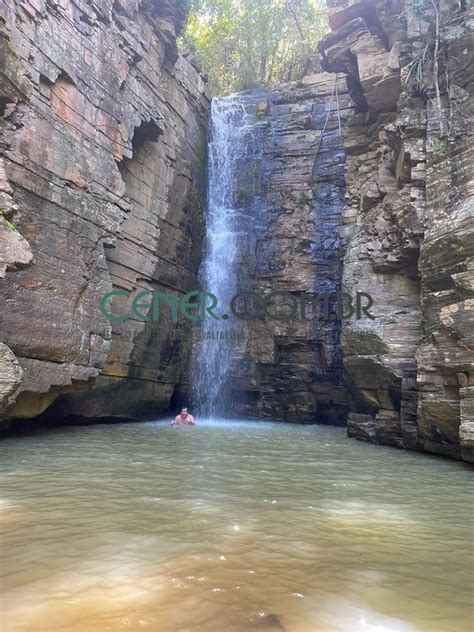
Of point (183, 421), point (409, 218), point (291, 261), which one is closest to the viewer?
point (409, 218)

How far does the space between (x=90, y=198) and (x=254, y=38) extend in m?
17.2

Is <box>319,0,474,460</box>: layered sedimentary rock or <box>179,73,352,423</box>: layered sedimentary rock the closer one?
<box>319,0,474,460</box>: layered sedimentary rock

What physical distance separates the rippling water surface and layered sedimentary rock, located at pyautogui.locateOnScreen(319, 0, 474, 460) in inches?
95.2

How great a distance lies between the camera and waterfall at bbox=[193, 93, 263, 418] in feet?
51.6

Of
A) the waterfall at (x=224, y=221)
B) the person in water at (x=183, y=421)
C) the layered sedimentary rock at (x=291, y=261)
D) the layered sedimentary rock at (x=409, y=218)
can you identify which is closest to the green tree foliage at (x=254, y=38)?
the waterfall at (x=224, y=221)

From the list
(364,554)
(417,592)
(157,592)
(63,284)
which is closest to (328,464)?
(364,554)

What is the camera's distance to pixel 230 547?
10.7 feet

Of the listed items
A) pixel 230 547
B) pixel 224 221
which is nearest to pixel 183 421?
pixel 224 221

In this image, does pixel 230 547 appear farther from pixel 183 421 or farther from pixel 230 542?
pixel 183 421

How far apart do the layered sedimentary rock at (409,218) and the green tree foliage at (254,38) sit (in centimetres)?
1081

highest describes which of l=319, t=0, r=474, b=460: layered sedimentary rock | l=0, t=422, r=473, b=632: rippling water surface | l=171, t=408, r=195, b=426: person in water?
l=319, t=0, r=474, b=460: layered sedimentary rock

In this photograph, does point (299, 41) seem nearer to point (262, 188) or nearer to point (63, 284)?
point (262, 188)

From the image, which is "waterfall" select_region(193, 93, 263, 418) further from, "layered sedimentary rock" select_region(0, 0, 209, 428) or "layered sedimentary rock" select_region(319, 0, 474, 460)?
"layered sedimentary rock" select_region(319, 0, 474, 460)

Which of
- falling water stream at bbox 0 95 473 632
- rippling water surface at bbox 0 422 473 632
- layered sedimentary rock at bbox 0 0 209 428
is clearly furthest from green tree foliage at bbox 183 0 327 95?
rippling water surface at bbox 0 422 473 632
